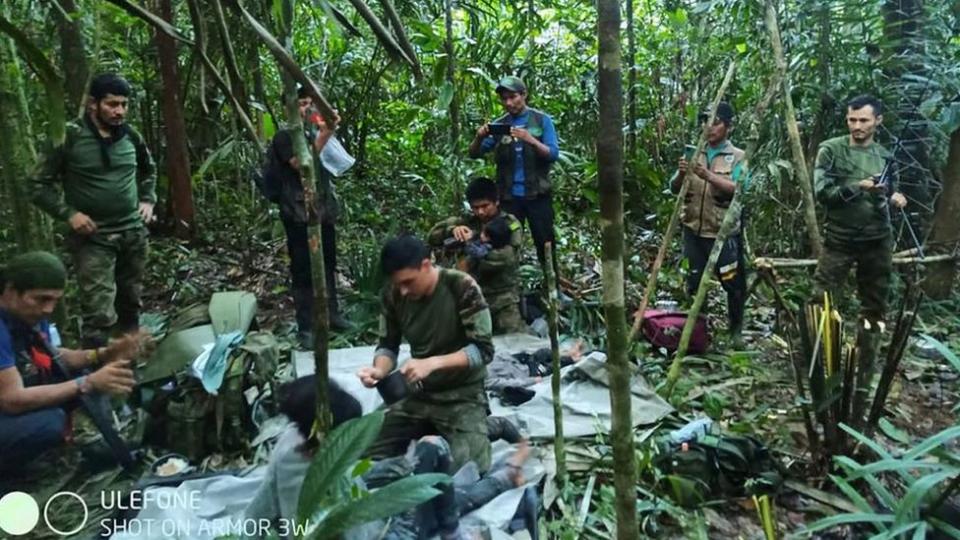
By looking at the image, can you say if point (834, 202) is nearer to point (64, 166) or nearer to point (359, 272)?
point (359, 272)

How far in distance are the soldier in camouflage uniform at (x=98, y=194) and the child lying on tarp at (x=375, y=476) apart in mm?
1885

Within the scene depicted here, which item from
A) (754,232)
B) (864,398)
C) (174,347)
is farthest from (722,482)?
(754,232)

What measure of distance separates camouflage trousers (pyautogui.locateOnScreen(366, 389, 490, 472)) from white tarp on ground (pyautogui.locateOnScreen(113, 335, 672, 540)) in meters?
0.14

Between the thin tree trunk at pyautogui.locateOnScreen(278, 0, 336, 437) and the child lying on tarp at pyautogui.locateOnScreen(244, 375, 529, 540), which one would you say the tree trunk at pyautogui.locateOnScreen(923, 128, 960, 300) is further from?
the thin tree trunk at pyautogui.locateOnScreen(278, 0, 336, 437)

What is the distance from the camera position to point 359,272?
566 cm

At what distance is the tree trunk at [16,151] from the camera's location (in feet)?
11.6

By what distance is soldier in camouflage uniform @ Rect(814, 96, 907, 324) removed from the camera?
452 cm

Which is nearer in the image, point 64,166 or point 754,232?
point 64,166

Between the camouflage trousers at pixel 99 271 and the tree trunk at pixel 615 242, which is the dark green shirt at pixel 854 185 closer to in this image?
the tree trunk at pixel 615 242

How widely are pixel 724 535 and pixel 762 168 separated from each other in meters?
3.46

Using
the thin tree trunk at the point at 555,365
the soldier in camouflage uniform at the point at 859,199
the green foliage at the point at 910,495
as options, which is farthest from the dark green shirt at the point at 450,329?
the soldier in camouflage uniform at the point at 859,199

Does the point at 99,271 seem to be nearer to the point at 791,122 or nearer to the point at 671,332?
the point at 671,332

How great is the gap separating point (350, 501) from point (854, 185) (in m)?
3.86

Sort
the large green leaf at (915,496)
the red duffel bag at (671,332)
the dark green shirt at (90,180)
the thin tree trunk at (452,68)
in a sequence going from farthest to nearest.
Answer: the thin tree trunk at (452,68)
the red duffel bag at (671,332)
the dark green shirt at (90,180)
the large green leaf at (915,496)
